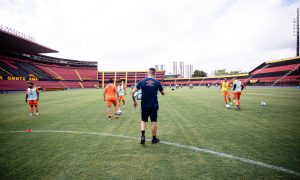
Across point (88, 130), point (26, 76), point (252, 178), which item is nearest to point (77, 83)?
point (26, 76)

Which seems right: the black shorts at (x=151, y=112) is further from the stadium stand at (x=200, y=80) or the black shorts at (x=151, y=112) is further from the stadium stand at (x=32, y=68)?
the stadium stand at (x=200, y=80)

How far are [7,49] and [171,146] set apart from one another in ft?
205

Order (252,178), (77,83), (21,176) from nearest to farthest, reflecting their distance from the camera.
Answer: (252,178)
(21,176)
(77,83)

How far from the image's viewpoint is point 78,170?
3.04m

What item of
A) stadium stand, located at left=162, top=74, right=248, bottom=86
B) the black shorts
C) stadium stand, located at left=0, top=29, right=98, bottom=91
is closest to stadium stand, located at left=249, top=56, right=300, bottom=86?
stadium stand, located at left=162, top=74, right=248, bottom=86

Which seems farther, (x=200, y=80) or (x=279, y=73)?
(x=200, y=80)

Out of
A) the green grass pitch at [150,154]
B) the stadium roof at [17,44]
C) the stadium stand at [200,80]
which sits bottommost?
the green grass pitch at [150,154]

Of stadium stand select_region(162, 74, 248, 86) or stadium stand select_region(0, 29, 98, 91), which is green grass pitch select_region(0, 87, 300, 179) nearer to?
stadium stand select_region(0, 29, 98, 91)

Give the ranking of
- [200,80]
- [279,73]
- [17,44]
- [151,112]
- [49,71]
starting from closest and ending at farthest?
[151,112] → [17,44] → [279,73] → [49,71] → [200,80]

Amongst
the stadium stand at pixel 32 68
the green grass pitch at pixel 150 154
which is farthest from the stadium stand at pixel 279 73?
the stadium stand at pixel 32 68

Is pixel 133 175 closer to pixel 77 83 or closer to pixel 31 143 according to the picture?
pixel 31 143

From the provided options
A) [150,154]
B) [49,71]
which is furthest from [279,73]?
[49,71]

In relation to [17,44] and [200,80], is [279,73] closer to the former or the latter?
[200,80]

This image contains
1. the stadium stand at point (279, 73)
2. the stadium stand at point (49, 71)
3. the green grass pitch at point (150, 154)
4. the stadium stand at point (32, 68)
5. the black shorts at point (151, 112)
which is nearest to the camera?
the green grass pitch at point (150, 154)
